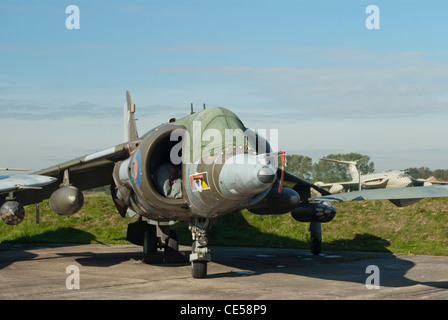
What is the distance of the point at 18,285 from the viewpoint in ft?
44.4

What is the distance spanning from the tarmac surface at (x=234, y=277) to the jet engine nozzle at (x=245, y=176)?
2.17 m

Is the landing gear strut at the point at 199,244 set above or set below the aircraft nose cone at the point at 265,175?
below

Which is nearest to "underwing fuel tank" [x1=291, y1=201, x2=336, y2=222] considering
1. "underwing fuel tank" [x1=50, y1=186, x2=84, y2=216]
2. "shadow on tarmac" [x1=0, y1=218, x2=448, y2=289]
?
"shadow on tarmac" [x1=0, y1=218, x2=448, y2=289]

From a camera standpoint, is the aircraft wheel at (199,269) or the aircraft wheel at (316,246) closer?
the aircraft wheel at (199,269)

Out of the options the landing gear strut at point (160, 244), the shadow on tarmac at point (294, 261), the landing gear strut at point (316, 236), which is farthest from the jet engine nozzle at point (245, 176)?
the landing gear strut at point (316, 236)

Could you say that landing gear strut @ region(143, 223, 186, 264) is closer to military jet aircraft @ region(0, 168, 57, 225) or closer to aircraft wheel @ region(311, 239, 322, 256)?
military jet aircraft @ region(0, 168, 57, 225)

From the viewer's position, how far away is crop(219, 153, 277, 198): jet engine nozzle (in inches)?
403

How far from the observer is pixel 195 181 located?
1256 cm

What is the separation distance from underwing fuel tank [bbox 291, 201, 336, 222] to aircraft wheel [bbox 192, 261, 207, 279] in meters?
4.94

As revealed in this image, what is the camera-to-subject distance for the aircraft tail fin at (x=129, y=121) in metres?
21.8

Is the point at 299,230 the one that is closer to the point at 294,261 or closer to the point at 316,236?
the point at 316,236

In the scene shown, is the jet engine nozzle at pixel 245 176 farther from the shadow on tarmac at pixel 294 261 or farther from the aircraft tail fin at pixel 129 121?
the aircraft tail fin at pixel 129 121
